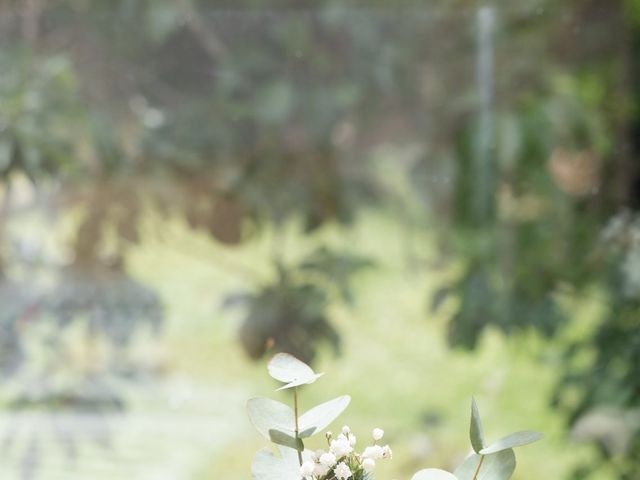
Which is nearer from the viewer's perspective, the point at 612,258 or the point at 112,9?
the point at 112,9

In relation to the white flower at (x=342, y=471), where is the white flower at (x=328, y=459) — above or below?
above

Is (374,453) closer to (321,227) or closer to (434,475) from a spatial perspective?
(434,475)

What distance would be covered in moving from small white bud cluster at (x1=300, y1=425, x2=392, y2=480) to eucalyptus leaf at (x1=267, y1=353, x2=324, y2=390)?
4 cm

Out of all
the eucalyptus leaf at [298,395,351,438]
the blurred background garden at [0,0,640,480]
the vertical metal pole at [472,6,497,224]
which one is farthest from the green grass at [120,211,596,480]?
the eucalyptus leaf at [298,395,351,438]

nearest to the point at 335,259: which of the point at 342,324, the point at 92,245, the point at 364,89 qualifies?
the point at 342,324

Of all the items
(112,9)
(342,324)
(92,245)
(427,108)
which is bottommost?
(342,324)

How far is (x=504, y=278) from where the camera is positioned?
1419mm

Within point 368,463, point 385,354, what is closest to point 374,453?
point 368,463

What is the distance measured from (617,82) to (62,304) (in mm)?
916

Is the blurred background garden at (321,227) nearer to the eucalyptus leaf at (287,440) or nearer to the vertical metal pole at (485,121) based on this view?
the vertical metal pole at (485,121)

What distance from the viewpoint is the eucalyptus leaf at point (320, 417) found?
20.5 inches

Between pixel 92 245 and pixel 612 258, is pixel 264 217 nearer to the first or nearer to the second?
pixel 92 245

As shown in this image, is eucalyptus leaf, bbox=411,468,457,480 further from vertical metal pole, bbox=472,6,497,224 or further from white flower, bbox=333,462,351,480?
vertical metal pole, bbox=472,6,497,224

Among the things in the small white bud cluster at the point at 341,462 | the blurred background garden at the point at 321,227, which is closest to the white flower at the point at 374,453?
the small white bud cluster at the point at 341,462
